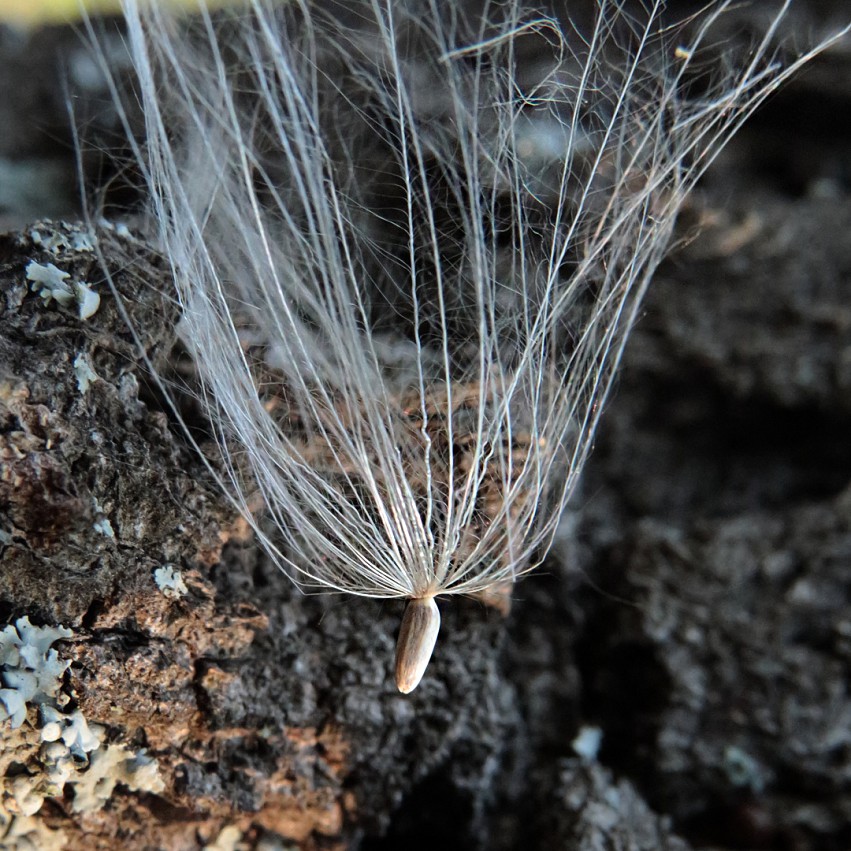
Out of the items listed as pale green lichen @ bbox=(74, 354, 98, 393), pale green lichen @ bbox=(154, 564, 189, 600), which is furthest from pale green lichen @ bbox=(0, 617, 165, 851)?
pale green lichen @ bbox=(74, 354, 98, 393)

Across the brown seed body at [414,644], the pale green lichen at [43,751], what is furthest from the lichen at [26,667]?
the brown seed body at [414,644]

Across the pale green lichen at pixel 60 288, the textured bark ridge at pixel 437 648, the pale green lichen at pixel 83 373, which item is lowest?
the textured bark ridge at pixel 437 648

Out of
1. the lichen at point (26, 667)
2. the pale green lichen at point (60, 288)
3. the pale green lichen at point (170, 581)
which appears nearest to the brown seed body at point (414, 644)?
the pale green lichen at point (170, 581)

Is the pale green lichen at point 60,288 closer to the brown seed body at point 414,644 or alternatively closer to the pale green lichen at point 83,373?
the pale green lichen at point 83,373

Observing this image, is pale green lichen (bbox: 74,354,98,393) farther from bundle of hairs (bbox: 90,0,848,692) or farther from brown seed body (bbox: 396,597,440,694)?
brown seed body (bbox: 396,597,440,694)

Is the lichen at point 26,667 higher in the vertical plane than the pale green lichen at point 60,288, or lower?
lower

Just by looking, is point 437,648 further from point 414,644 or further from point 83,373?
point 83,373

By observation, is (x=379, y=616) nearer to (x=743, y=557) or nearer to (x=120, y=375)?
(x=120, y=375)

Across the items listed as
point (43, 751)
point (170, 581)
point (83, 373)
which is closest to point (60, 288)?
point (83, 373)
